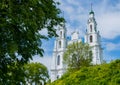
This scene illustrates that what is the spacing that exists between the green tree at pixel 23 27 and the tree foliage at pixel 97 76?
264 centimetres

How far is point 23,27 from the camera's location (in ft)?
38.9

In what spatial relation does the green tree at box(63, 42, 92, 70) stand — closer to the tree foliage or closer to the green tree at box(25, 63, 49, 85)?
the green tree at box(25, 63, 49, 85)

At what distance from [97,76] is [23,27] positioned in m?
4.46

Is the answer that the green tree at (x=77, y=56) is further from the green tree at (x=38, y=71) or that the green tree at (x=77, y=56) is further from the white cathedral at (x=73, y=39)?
the white cathedral at (x=73, y=39)

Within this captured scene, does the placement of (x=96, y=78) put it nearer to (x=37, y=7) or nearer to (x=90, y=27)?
(x=37, y=7)

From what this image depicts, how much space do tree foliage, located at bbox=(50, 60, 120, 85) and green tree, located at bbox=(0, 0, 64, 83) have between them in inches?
104

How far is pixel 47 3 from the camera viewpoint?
12.8 m

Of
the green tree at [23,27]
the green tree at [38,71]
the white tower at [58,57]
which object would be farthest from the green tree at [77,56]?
the white tower at [58,57]

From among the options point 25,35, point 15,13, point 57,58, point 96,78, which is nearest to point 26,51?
point 25,35

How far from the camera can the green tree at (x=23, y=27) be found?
11139 mm

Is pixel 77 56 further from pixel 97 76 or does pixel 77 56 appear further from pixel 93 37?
pixel 93 37

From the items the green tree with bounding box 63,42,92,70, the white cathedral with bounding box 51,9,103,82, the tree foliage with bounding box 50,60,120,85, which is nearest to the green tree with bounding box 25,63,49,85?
the green tree with bounding box 63,42,92,70

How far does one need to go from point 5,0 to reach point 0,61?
2.42m

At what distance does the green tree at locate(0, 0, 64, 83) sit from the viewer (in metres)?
11.1
